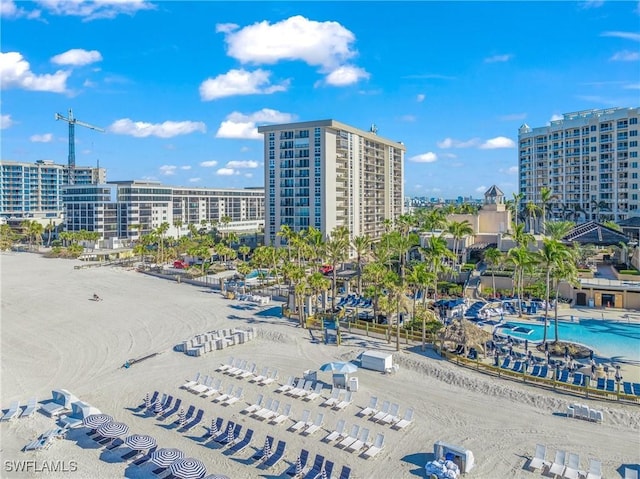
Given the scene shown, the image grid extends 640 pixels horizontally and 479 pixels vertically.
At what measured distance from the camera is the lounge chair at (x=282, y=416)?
23.2 meters

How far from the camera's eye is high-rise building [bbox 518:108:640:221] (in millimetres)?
97750

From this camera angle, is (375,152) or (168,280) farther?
(375,152)

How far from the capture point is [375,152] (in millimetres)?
99625

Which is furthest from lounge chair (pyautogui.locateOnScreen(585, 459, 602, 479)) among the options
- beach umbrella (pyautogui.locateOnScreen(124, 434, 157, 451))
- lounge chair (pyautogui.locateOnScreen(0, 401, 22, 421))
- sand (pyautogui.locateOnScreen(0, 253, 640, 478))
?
lounge chair (pyautogui.locateOnScreen(0, 401, 22, 421))

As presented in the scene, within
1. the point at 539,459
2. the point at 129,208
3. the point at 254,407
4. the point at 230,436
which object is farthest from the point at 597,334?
the point at 129,208

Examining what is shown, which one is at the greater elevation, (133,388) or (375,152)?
(375,152)

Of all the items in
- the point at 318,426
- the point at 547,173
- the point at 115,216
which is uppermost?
the point at 547,173

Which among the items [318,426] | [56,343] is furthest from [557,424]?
[56,343]

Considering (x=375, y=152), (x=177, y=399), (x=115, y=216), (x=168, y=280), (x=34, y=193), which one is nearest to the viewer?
(x=177, y=399)

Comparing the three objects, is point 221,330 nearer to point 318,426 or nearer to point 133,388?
point 133,388

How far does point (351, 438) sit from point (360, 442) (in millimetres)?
486

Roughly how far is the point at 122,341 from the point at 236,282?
2444 cm

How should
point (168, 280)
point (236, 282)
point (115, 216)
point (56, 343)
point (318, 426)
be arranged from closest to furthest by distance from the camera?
point (318, 426), point (56, 343), point (236, 282), point (168, 280), point (115, 216)

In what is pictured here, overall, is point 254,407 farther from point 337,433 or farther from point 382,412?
point 382,412
